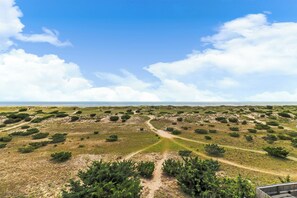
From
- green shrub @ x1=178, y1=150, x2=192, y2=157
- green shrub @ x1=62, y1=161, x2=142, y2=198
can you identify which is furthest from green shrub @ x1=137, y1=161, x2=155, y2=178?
green shrub @ x1=178, y1=150, x2=192, y2=157

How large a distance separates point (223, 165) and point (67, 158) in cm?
2024

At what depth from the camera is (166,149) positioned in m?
34.8

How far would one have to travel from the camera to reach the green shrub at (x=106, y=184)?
15297mm

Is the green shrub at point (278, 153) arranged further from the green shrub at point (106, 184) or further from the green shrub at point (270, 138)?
the green shrub at point (106, 184)

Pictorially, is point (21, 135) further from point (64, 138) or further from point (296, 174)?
point (296, 174)

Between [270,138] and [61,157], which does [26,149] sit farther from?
[270,138]

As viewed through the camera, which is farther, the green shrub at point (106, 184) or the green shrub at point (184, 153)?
the green shrub at point (184, 153)

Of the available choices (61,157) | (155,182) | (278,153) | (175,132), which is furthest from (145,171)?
(175,132)

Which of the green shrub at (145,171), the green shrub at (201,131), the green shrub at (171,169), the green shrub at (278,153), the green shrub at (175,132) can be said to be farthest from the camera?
the green shrub at (201,131)

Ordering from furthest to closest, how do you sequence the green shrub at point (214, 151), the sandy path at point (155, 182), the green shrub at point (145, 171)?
the green shrub at point (214, 151), the green shrub at point (145, 171), the sandy path at point (155, 182)

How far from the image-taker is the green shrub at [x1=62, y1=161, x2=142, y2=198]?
1530cm

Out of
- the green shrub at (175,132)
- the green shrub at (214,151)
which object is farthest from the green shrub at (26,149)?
the green shrub at (214,151)

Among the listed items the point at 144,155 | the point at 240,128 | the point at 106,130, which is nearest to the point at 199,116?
the point at 240,128

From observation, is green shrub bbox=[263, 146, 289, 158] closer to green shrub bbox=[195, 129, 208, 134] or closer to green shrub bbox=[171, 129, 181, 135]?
green shrub bbox=[195, 129, 208, 134]
